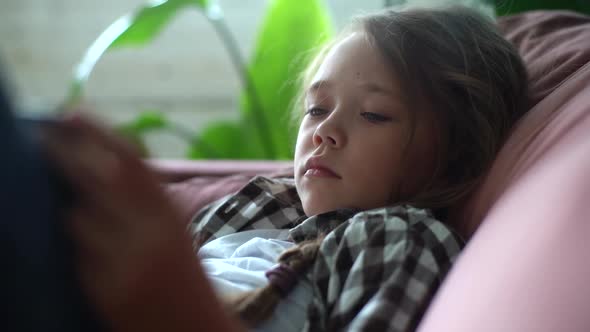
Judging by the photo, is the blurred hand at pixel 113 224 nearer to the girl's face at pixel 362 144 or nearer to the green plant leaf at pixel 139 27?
the girl's face at pixel 362 144

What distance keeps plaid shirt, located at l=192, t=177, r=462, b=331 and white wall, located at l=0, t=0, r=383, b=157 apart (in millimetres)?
1606

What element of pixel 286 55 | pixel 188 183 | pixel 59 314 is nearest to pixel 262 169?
pixel 188 183

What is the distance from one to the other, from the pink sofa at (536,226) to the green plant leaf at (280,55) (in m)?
0.93

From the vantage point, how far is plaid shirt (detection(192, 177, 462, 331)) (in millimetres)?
615

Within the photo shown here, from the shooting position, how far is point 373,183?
81 centimetres

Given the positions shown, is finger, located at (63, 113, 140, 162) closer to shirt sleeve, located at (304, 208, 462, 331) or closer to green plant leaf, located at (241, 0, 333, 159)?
shirt sleeve, located at (304, 208, 462, 331)

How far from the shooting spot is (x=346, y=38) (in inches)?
35.1

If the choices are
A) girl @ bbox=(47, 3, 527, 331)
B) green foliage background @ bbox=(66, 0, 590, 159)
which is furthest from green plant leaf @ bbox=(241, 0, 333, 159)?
girl @ bbox=(47, 3, 527, 331)

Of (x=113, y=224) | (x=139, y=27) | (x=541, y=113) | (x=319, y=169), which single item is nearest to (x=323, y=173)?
(x=319, y=169)

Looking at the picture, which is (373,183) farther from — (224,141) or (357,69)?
(224,141)

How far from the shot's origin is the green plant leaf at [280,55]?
69.4 inches

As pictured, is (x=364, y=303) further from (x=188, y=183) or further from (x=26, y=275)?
(x=188, y=183)

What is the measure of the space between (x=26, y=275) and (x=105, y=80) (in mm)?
2049

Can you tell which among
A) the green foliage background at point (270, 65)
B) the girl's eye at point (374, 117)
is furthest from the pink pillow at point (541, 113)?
the green foliage background at point (270, 65)
